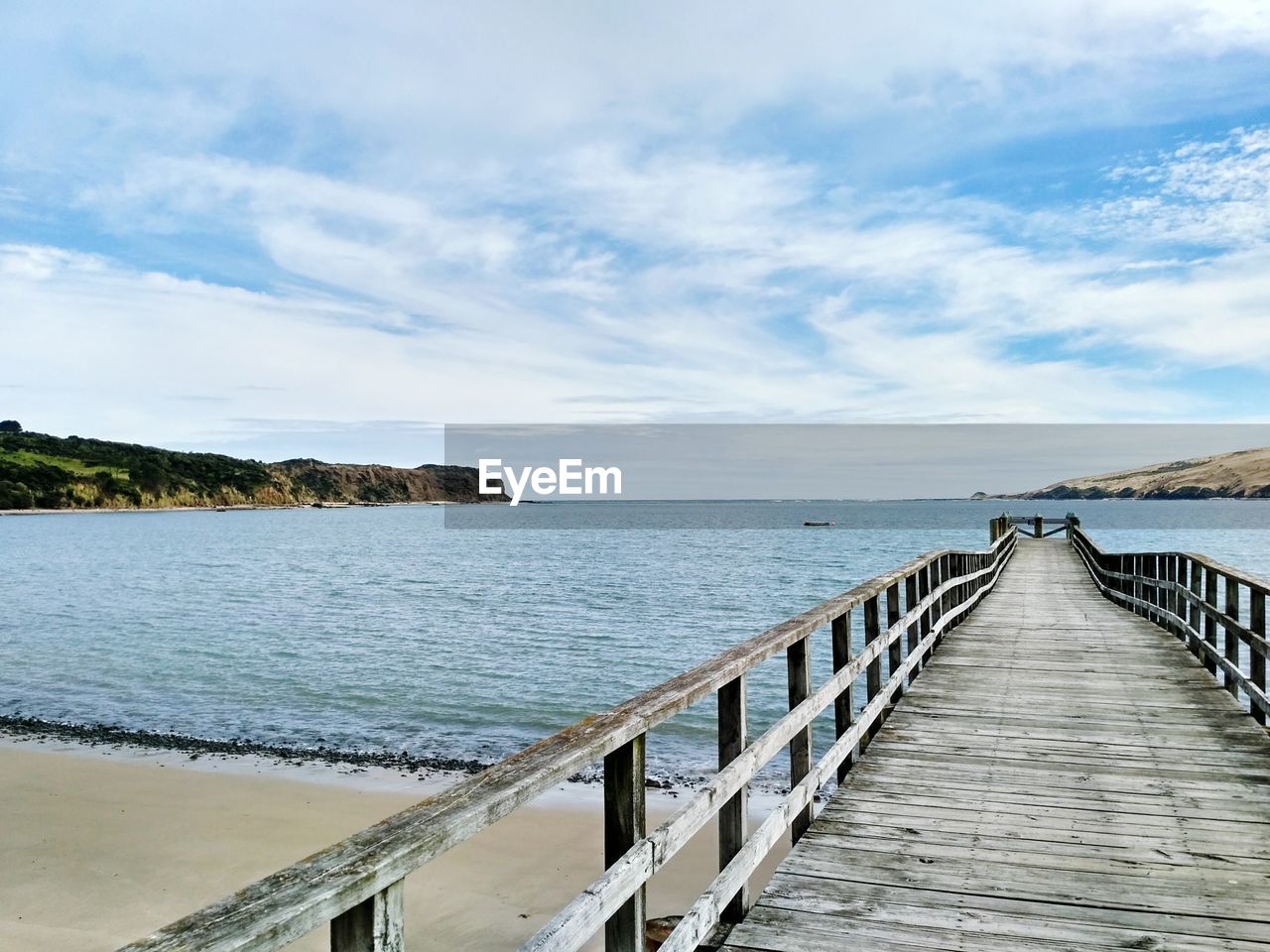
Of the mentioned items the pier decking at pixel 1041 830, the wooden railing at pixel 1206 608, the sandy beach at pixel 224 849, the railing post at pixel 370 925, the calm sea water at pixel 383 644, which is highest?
the railing post at pixel 370 925

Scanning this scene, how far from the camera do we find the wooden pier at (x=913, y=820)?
1.76m

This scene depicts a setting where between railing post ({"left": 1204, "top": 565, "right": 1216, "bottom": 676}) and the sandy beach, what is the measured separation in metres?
5.59

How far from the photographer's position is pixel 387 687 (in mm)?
19828

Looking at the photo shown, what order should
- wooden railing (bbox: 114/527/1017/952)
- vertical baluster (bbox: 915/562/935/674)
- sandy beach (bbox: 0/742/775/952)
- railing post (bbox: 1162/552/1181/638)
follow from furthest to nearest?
railing post (bbox: 1162/552/1181/638) < vertical baluster (bbox: 915/562/935/674) < sandy beach (bbox: 0/742/775/952) < wooden railing (bbox: 114/527/1017/952)

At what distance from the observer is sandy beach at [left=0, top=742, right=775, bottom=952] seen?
8344 millimetres

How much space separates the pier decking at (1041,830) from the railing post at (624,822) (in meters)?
1.13

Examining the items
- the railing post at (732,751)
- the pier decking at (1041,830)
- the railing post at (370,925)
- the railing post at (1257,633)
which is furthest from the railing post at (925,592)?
the railing post at (370,925)

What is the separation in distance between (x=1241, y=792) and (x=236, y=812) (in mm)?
10919

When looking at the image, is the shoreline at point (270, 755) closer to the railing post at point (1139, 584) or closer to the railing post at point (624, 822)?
the railing post at point (1139, 584)

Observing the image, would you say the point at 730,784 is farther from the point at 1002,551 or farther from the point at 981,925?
the point at 1002,551

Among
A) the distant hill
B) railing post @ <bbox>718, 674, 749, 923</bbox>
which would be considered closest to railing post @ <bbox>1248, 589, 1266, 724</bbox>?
railing post @ <bbox>718, 674, 749, 923</bbox>

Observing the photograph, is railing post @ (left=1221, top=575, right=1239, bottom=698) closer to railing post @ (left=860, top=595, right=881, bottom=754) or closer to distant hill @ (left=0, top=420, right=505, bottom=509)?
railing post @ (left=860, top=595, right=881, bottom=754)

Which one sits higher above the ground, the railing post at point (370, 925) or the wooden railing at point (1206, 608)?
the railing post at point (370, 925)

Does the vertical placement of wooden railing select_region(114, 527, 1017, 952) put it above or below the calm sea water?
above
